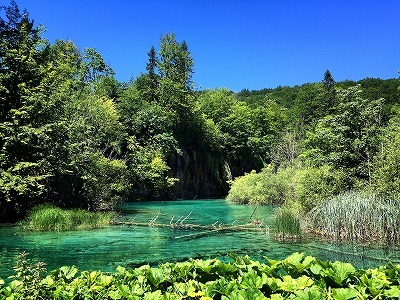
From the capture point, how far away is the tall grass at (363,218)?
10.8 metres

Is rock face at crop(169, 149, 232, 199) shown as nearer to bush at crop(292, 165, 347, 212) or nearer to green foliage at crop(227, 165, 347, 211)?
green foliage at crop(227, 165, 347, 211)

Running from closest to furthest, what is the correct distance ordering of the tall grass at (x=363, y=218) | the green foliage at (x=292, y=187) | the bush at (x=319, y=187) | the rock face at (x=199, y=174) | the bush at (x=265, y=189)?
the tall grass at (x=363, y=218) < the bush at (x=319, y=187) < the green foliage at (x=292, y=187) < the bush at (x=265, y=189) < the rock face at (x=199, y=174)

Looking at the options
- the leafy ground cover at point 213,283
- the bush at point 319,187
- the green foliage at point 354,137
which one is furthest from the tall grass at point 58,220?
the leafy ground cover at point 213,283

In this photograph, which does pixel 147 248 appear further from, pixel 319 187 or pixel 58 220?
pixel 319 187

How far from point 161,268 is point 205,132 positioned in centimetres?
4067

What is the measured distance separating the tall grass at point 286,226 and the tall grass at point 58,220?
287 inches

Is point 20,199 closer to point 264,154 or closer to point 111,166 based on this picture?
point 111,166

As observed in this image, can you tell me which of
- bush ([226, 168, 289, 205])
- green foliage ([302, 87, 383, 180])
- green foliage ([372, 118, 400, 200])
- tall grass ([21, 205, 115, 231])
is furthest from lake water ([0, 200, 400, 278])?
bush ([226, 168, 289, 205])

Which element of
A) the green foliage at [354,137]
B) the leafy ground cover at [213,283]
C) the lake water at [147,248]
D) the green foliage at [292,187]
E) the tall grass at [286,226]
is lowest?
the lake water at [147,248]

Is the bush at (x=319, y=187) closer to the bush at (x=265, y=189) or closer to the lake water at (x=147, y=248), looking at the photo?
the lake water at (x=147, y=248)

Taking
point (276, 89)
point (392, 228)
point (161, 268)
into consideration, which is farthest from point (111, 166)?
point (276, 89)

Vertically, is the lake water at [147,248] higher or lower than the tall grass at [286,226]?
lower

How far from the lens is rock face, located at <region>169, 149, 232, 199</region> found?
4081 cm

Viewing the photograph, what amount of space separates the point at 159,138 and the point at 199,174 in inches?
386
